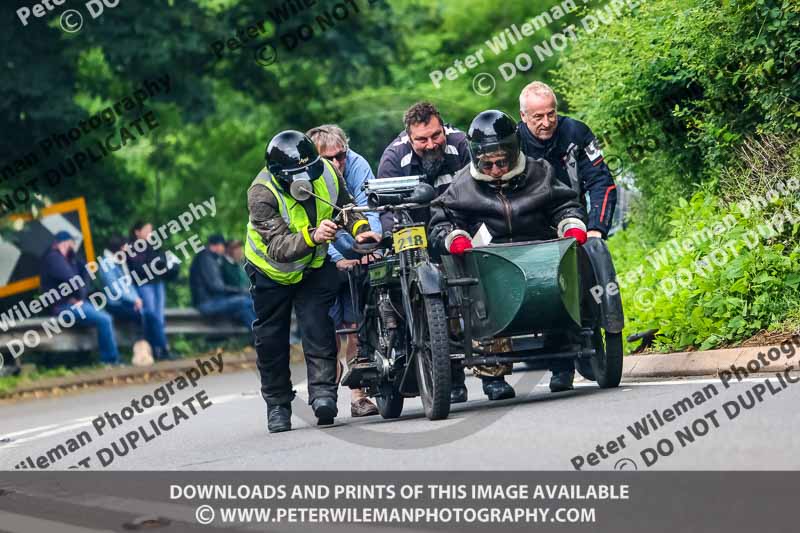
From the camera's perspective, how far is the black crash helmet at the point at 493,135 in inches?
392

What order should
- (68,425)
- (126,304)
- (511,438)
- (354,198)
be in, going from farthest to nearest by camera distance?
(126,304) < (68,425) < (354,198) < (511,438)

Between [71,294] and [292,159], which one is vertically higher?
[292,159]

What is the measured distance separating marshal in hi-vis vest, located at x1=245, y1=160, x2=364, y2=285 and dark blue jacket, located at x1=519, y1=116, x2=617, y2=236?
1.52 metres

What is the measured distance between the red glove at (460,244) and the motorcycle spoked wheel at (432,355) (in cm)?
40

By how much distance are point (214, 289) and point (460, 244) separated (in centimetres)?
1412

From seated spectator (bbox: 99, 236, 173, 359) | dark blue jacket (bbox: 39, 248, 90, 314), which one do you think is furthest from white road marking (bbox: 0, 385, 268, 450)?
seated spectator (bbox: 99, 236, 173, 359)

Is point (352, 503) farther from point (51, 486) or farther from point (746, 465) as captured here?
point (51, 486)

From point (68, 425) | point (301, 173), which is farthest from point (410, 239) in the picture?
point (68, 425)

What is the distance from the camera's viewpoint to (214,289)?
77.5ft

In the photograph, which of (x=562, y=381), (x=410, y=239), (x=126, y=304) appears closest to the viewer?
(x=410, y=239)

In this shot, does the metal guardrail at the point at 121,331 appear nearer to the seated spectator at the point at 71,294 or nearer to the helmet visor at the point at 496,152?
the seated spectator at the point at 71,294

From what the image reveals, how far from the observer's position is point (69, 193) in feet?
73.6

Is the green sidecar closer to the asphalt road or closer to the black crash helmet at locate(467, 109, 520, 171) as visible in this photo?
the asphalt road

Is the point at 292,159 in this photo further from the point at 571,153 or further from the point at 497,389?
the point at 497,389
